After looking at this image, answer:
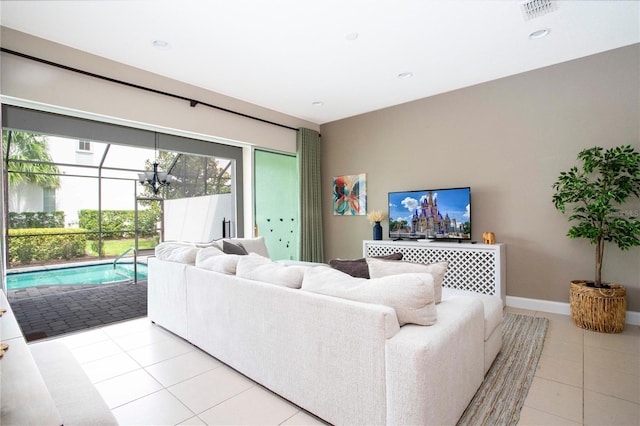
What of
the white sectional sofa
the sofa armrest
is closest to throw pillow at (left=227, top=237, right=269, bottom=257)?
the white sectional sofa

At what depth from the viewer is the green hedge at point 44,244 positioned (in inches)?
146

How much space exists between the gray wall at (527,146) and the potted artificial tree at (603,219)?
24cm

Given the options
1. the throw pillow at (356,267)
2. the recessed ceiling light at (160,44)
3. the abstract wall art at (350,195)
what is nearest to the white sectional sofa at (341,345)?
the throw pillow at (356,267)

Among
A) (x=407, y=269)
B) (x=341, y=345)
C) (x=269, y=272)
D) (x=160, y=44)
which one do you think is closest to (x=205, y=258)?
(x=269, y=272)

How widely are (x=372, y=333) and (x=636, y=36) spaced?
3918mm

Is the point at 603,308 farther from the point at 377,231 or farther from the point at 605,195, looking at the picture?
the point at 377,231

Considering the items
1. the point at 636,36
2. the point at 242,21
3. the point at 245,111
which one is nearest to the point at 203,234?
the point at 245,111

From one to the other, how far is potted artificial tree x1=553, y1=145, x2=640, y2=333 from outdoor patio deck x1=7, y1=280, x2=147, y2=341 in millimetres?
4668

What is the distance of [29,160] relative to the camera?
3594 mm

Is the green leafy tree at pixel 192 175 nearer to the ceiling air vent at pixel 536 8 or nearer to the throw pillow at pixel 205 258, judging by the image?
the throw pillow at pixel 205 258

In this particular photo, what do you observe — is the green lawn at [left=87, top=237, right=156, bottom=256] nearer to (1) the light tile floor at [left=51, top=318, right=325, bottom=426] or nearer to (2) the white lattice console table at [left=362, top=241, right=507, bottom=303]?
(1) the light tile floor at [left=51, top=318, right=325, bottom=426]

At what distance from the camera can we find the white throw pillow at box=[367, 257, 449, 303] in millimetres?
1737

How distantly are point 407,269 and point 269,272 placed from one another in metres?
0.89

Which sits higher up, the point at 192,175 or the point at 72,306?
the point at 192,175
